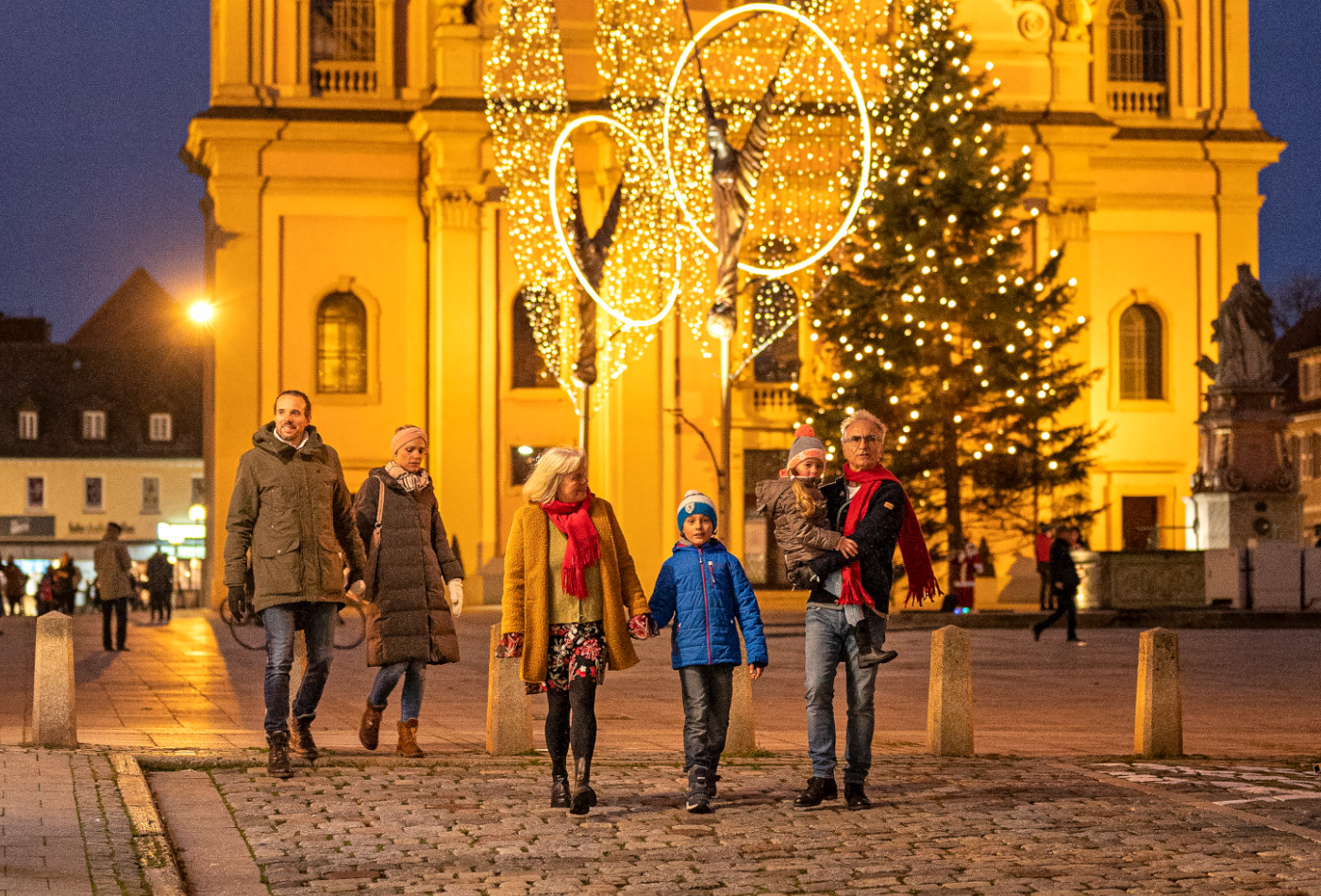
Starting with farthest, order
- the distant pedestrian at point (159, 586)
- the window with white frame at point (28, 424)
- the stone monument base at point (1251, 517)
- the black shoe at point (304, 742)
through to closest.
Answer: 1. the window with white frame at point (28, 424)
2. the distant pedestrian at point (159, 586)
3. the stone monument base at point (1251, 517)
4. the black shoe at point (304, 742)

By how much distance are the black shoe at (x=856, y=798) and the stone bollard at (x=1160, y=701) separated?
3396 millimetres

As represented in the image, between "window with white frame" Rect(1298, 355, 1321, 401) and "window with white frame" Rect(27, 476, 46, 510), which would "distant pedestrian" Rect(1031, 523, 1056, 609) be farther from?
"window with white frame" Rect(27, 476, 46, 510)

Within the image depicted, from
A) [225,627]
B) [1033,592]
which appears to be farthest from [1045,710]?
[1033,592]

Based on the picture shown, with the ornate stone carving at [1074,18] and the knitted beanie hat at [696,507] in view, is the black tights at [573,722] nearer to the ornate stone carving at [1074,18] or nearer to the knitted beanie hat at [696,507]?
the knitted beanie hat at [696,507]

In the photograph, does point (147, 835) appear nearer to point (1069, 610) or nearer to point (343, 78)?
point (1069, 610)

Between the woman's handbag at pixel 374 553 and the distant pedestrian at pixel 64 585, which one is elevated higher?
the woman's handbag at pixel 374 553

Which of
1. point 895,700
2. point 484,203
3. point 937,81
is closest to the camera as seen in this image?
point 895,700

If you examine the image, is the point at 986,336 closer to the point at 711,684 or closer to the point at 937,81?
the point at 937,81

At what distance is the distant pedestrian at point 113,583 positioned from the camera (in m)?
26.7

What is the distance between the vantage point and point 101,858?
8078 millimetres

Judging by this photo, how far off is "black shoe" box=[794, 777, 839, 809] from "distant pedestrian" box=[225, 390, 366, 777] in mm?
2804

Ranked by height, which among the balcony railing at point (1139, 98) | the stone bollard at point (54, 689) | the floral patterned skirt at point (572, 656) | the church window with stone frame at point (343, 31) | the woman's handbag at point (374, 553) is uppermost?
the church window with stone frame at point (343, 31)

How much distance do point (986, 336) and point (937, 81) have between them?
476cm

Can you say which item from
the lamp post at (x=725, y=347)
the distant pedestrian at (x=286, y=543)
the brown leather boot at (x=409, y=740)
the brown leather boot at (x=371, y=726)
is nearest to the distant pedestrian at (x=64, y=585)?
the lamp post at (x=725, y=347)
